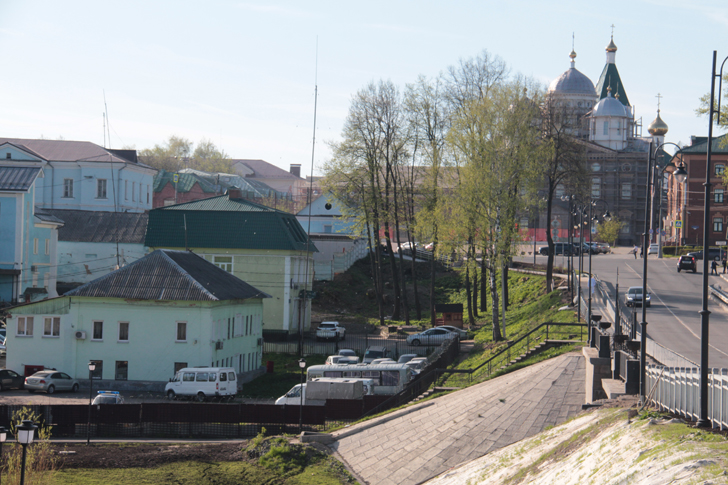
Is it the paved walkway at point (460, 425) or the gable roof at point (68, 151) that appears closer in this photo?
the paved walkway at point (460, 425)

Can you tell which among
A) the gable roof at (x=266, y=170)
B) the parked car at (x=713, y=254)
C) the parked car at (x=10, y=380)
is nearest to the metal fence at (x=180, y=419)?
the parked car at (x=10, y=380)

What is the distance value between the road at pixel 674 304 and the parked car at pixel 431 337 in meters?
10.0

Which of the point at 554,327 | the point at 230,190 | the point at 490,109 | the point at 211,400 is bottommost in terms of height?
the point at 211,400

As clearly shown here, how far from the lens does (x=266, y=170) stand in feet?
509

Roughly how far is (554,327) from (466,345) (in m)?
7.07

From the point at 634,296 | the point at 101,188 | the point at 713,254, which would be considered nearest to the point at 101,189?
the point at 101,188

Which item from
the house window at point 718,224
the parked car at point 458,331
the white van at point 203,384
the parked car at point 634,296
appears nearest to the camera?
the white van at point 203,384

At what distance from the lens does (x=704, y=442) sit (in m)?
12.4

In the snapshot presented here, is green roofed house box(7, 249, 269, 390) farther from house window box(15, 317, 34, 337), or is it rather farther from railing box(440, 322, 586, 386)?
railing box(440, 322, 586, 386)

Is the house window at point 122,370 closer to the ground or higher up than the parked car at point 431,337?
closer to the ground

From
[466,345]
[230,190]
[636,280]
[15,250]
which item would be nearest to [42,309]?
[15,250]

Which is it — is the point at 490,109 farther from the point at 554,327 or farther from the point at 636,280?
the point at 636,280

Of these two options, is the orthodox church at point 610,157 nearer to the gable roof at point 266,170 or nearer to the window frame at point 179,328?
the gable roof at point 266,170

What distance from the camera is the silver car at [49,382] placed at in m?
35.0
